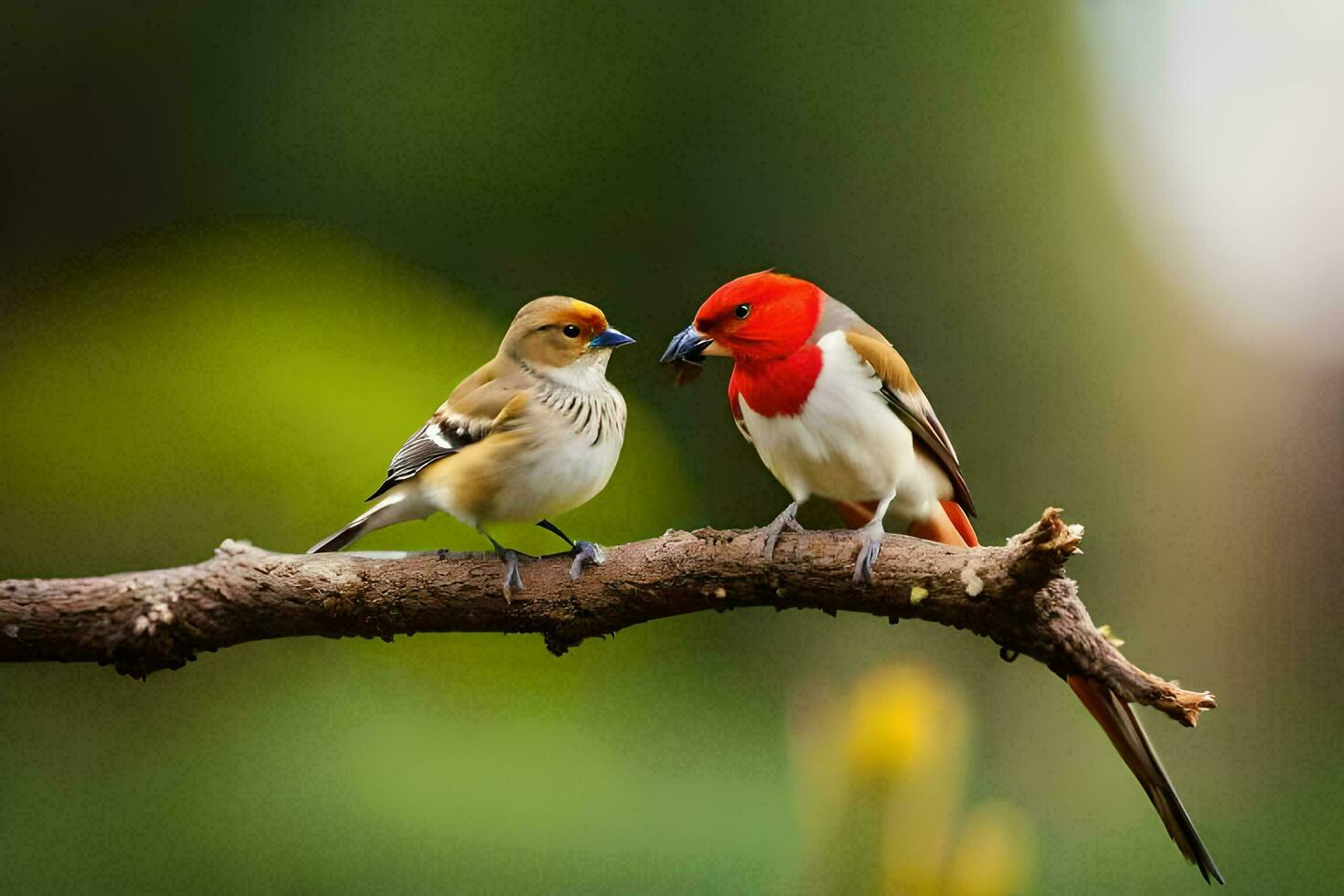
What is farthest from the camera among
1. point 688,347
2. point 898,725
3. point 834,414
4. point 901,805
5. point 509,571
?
point 901,805

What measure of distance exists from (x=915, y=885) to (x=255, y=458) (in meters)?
1.75

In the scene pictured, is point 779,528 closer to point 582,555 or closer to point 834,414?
point 834,414

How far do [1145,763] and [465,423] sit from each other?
3.11 feet

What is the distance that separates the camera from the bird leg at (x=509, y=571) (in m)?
1.58

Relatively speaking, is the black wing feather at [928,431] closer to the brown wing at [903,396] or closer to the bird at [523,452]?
the brown wing at [903,396]

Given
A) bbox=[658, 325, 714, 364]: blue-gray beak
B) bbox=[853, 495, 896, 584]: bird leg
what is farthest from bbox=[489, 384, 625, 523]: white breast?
bbox=[853, 495, 896, 584]: bird leg

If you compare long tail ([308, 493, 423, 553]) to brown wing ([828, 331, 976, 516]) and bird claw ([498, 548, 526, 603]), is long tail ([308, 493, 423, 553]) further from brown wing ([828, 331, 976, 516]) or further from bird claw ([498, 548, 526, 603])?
brown wing ([828, 331, 976, 516])

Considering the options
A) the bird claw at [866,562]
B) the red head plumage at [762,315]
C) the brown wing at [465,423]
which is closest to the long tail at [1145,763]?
the bird claw at [866,562]

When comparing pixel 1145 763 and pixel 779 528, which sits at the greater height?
pixel 779 528

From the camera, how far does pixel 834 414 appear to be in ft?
4.87

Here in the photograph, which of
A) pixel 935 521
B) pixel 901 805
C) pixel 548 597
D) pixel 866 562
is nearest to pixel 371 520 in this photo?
pixel 548 597

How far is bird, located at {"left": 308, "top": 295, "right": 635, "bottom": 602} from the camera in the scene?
153cm

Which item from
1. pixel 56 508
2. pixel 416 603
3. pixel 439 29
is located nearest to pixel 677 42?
pixel 439 29

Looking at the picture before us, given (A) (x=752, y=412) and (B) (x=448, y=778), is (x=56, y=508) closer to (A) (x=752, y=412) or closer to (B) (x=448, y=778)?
(B) (x=448, y=778)
